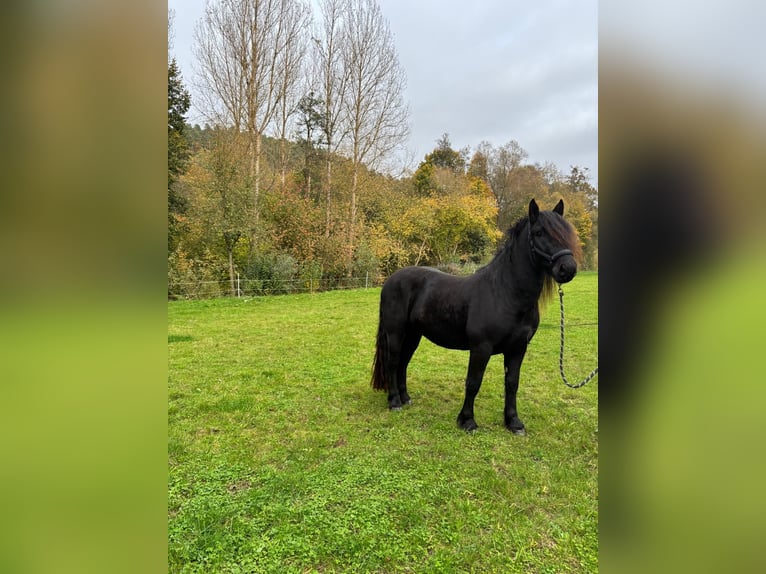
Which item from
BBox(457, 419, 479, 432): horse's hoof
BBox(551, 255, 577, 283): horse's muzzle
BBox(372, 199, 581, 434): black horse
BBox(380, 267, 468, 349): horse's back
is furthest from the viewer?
BBox(380, 267, 468, 349): horse's back

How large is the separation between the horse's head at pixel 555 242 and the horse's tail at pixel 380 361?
1.92 meters

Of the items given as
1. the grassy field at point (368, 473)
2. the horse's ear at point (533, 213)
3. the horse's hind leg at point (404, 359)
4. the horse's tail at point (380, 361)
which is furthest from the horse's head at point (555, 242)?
the horse's tail at point (380, 361)

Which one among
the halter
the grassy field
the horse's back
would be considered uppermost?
the halter

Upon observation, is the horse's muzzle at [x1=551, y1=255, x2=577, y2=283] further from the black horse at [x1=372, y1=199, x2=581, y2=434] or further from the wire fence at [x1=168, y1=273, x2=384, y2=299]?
the wire fence at [x1=168, y1=273, x2=384, y2=299]

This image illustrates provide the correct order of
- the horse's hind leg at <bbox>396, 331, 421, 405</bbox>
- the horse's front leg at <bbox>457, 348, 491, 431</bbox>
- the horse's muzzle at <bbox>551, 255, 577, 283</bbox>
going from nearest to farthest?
the horse's muzzle at <bbox>551, 255, 577, 283</bbox>, the horse's front leg at <bbox>457, 348, 491, 431</bbox>, the horse's hind leg at <bbox>396, 331, 421, 405</bbox>

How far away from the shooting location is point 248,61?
14.8 metres

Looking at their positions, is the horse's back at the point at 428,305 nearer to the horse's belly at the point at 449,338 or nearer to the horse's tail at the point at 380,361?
the horse's belly at the point at 449,338

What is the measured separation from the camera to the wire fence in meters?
12.2

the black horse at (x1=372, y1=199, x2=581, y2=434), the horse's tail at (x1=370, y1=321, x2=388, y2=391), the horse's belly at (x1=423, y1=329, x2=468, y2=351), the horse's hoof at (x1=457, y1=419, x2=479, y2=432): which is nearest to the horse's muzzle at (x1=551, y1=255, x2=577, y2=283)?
the black horse at (x1=372, y1=199, x2=581, y2=434)

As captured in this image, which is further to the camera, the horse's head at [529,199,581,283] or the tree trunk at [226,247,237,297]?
the tree trunk at [226,247,237,297]
